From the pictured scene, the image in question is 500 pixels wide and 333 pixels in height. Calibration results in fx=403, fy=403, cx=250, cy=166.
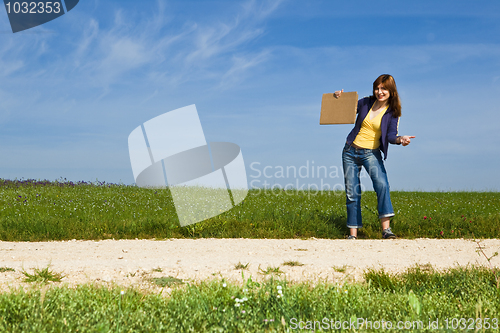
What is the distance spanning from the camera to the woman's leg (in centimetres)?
688

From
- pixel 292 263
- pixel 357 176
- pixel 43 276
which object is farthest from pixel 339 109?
pixel 43 276

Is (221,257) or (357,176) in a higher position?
(357,176)

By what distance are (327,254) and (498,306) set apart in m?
2.52

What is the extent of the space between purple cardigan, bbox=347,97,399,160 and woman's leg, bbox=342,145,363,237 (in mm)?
229

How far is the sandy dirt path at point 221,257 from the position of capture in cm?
407

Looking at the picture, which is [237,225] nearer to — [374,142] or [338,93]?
[374,142]

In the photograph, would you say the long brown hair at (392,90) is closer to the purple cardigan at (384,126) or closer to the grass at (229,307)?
the purple cardigan at (384,126)

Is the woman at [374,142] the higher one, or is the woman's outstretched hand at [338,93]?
the woman's outstretched hand at [338,93]

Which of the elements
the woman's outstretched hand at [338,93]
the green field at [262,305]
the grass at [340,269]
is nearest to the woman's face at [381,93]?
the woman's outstretched hand at [338,93]

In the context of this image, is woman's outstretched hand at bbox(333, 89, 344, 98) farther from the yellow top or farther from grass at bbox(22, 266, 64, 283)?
grass at bbox(22, 266, 64, 283)

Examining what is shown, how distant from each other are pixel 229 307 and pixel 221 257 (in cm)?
215

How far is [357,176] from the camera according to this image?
22.8ft

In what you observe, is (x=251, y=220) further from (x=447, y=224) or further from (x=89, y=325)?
(x=89, y=325)

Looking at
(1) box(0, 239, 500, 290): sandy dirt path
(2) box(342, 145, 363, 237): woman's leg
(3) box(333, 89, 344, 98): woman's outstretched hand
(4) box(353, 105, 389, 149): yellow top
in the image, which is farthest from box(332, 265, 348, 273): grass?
(3) box(333, 89, 344, 98): woman's outstretched hand
